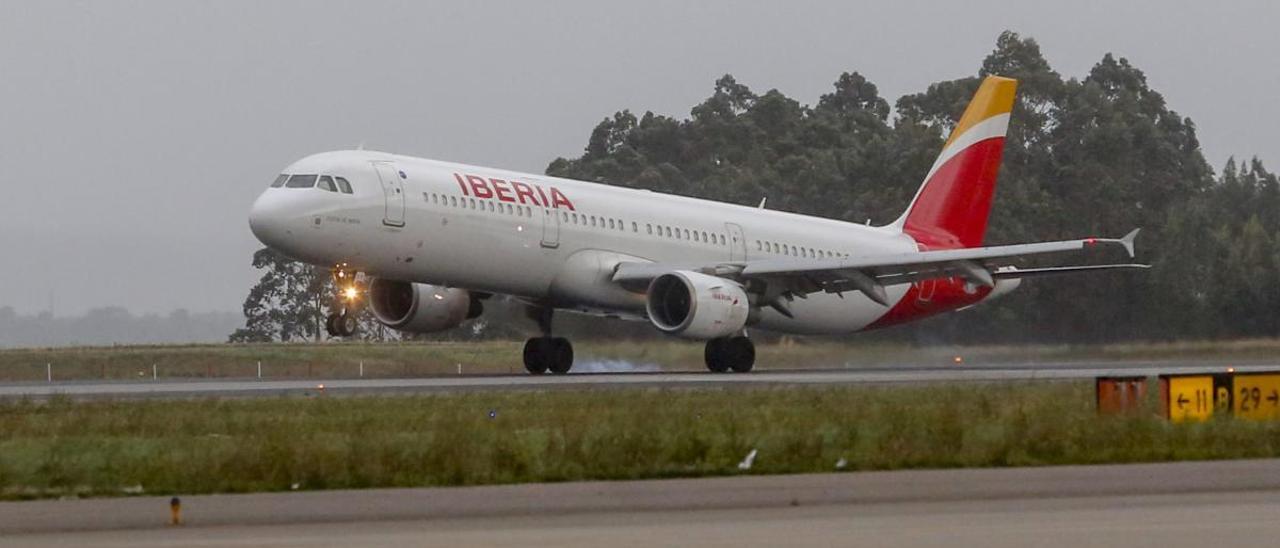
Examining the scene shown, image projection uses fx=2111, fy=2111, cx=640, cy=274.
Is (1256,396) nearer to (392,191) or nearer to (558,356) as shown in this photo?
(392,191)

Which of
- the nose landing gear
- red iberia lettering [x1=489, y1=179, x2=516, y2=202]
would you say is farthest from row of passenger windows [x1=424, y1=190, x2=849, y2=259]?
the nose landing gear

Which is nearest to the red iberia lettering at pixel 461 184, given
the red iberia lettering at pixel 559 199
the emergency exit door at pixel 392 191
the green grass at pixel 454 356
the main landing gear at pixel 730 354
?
the emergency exit door at pixel 392 191

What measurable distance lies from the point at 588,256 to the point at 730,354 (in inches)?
133

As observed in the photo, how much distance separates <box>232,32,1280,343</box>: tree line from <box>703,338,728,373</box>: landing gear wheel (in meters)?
3.68

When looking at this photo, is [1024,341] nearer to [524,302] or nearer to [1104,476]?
[524,302]

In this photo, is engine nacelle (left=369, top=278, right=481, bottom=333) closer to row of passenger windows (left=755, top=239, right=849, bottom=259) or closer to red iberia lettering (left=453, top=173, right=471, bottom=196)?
red iberia lettering (left=453, top=173, right=471, bottom=196)

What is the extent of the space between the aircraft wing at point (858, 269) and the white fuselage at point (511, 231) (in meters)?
0.74

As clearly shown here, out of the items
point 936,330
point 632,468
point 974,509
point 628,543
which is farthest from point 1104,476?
point 936,330

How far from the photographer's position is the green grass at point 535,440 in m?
17.4

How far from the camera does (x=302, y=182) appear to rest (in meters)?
36.6

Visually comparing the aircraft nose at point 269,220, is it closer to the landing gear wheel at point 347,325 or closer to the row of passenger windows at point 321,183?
the row of passenger windows at point 321,183

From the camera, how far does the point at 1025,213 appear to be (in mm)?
77812

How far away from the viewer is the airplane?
36562 mm

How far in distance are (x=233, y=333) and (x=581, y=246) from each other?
2143 inches
